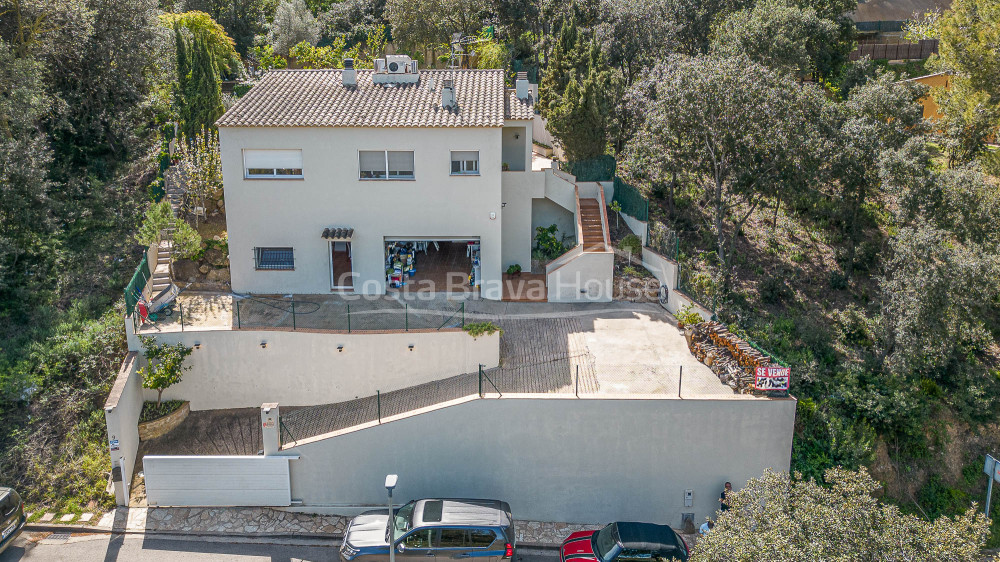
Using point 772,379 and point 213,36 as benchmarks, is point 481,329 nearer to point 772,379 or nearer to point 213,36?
point 772,379

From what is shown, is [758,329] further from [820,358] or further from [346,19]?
[346,19]

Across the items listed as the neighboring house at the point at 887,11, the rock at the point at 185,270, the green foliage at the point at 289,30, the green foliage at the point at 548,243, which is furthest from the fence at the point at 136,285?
the neighboring house at the point at 887,11

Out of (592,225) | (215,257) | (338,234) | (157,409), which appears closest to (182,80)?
(215,257)

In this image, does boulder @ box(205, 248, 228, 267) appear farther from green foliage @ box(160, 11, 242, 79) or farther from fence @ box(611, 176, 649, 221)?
green foliage @ box(160, 11, 242, 79)

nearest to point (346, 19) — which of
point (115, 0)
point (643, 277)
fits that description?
point (115, 0)

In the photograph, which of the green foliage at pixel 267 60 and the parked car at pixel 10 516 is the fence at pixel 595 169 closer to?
the green foliage at pixel 267 60
